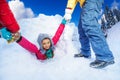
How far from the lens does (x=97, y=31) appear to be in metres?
4.39

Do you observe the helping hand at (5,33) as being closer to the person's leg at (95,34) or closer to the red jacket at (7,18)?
the red jacket at (7,18)

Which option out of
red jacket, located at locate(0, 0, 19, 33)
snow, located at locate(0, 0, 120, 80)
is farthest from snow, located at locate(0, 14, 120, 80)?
red jacket, located at locate(0, 0, 19, 33)

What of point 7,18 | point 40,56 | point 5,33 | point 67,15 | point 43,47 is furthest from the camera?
point 43,47

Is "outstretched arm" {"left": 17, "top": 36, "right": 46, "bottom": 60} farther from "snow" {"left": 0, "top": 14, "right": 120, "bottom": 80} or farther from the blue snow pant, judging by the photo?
the blue snow pant

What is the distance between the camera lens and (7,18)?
4.34 metres

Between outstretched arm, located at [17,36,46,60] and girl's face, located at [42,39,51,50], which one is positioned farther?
girl's face, located at [42,39,51,50]

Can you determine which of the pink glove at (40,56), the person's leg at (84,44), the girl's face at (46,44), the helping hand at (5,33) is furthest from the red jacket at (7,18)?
the person's leg at (84,44)

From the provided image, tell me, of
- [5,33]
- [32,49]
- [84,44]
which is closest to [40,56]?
[32,49]

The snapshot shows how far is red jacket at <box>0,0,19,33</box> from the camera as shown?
420 cm

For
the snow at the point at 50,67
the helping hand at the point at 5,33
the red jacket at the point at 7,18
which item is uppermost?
the red jacket at the point at 7,18

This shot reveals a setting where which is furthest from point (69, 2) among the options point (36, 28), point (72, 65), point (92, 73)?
point (36, 28)

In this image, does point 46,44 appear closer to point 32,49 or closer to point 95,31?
point 32,49

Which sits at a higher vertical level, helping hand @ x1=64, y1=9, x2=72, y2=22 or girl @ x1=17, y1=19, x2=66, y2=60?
helping hand @ x1=64, y1=9, x2=72, y2=22

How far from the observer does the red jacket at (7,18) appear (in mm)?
4203
